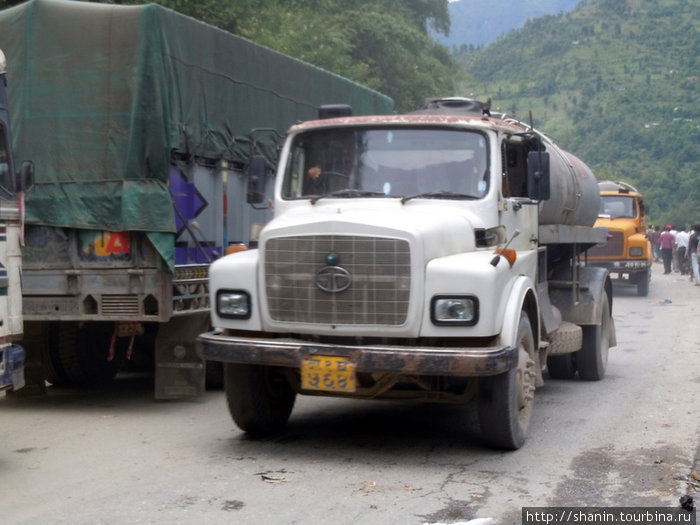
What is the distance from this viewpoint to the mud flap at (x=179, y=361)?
30.7ft

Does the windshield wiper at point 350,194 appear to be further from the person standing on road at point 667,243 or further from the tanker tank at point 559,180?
the person standing on road at point 667,243

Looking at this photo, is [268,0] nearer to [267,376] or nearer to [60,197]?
[60,197]

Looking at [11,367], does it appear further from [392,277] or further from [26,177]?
[392,277]

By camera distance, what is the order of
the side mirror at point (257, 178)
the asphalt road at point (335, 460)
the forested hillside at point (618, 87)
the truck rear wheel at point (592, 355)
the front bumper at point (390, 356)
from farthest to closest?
the forested hillside at point (618, 87)
the truck rear wheel at point (592, 355)
the side mirror at point (257, 178)
the front bumper at point (390, 356)
the asphalt road at point (335, 460)

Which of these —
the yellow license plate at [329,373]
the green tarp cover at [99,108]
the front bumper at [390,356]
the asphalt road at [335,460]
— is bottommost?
the asphalt road at [335,460]

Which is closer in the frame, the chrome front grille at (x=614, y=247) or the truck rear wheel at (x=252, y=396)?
the truck rear wheel at (x=252, y=396)

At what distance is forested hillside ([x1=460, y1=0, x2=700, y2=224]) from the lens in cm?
7375

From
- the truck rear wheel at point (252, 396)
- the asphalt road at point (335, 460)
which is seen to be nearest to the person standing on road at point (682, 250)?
the asphalt road at point (335, 460)

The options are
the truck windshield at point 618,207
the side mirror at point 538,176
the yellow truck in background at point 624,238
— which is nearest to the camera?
the side mirror at point 538,176

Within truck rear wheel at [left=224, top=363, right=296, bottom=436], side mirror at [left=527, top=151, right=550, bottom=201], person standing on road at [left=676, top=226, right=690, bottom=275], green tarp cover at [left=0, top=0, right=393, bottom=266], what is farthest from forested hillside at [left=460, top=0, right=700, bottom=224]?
truck rear wheel at [left=224, top=363, right=296, bottom=436]

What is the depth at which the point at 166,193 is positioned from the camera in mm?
8812

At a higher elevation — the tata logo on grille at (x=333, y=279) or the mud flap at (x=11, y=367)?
the tata logo on grille at (x=333, y=279)

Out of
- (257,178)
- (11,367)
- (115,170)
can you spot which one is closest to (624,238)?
(257,178)

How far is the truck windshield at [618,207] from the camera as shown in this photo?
81.6 ft
